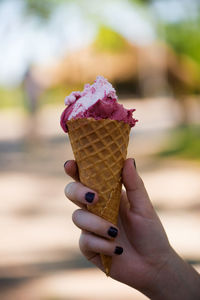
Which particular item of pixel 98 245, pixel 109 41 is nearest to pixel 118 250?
pixel 98 245

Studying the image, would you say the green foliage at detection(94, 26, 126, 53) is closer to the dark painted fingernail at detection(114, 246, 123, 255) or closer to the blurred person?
the blurred person

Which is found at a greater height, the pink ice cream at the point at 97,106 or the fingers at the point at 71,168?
the pink ice cream at the point at 97,106

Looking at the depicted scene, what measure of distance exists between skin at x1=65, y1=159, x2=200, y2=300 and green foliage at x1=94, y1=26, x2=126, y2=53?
2230 cm

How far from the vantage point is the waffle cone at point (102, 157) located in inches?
86.1

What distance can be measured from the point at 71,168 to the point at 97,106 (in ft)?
0.90

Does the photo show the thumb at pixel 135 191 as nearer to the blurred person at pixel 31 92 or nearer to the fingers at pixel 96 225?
the fingers at pixel 96 225

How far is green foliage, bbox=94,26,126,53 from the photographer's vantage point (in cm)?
2467

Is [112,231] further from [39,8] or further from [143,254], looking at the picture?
[39,8]

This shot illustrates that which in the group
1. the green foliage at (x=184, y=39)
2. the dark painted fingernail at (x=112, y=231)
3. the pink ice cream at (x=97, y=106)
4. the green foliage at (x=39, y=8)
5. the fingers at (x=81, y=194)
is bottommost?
the dark painted fingernail at (x=112, y=231)

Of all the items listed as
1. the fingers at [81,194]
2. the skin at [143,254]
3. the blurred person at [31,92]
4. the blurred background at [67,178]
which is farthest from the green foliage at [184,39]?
the fingers at [81,194]

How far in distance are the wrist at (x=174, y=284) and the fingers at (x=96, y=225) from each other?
1.17ft

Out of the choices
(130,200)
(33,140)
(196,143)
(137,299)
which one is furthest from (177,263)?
(33,140)

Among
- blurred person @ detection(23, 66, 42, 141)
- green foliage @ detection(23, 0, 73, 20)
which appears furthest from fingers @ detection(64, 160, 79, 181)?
green foliage @ detection(23, 0, 73, 20)

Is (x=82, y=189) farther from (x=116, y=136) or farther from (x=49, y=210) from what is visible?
(x=49, y=210)
